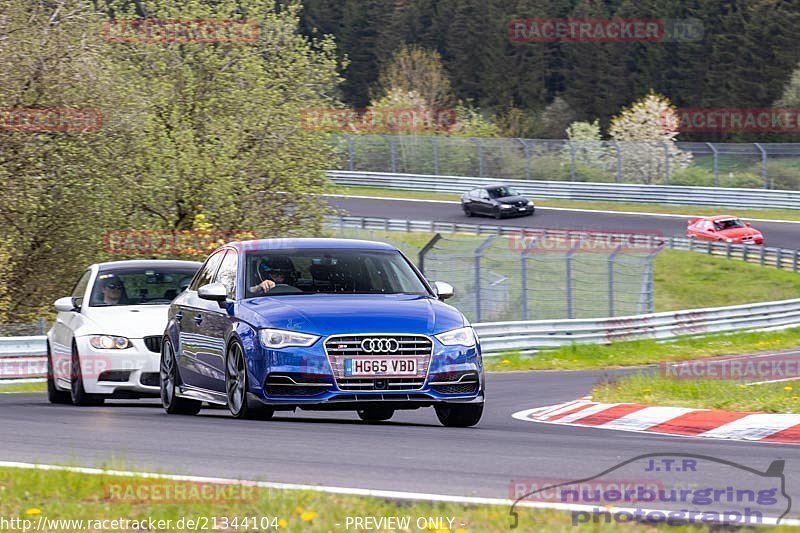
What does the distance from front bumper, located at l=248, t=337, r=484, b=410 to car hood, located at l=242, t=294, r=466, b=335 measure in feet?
0.55

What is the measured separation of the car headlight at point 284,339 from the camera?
10547 mm

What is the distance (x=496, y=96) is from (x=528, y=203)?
49.7 metres

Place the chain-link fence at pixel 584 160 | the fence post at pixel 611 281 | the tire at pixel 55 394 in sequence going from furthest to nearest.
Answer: the chain-link fence at pixel 584 160 → the fence post at pixel 611 281 → the tire at pixel 55 394

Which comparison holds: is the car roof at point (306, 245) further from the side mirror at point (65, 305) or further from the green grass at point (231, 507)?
the green grass at point (231, 507)

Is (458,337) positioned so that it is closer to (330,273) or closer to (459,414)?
(459,414)

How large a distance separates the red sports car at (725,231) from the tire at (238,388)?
126 ft

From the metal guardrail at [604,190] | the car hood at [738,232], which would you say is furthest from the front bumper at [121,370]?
the metal guardrail at [604,190]

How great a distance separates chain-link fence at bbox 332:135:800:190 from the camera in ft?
192

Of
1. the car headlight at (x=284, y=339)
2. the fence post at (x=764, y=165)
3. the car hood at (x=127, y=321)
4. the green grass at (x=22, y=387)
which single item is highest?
the car headlight at (x=284, y=339)

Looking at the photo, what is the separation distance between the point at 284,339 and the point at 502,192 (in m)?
46.8

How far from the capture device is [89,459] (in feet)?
28.9

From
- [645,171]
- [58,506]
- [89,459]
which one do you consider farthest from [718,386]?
[645,171]

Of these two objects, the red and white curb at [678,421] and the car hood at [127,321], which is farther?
the car hood at [127,321]

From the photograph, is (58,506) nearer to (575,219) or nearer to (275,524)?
(275,524)
